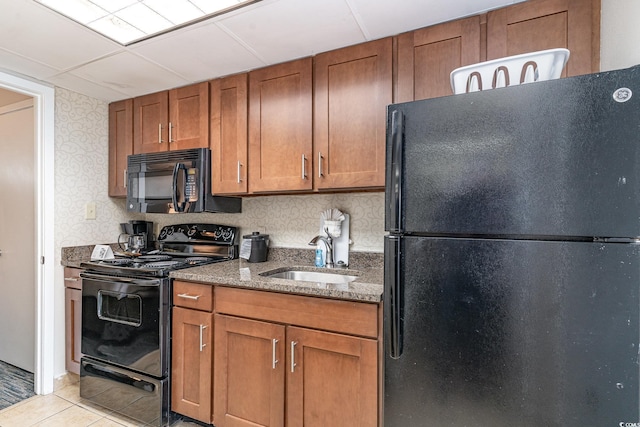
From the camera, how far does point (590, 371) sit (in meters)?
0.84

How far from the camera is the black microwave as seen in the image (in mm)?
2137

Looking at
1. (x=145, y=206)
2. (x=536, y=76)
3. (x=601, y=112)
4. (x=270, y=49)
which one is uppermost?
(x=270, y=49)

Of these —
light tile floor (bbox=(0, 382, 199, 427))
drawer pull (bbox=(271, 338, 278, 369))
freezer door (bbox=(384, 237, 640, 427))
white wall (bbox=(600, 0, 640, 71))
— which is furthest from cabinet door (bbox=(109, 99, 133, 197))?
white wall (bbox=(600, 0, 640, 71))

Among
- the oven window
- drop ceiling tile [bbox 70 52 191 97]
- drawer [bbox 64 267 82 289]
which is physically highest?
drop ceiling tile [bbox 70 52 191 97]

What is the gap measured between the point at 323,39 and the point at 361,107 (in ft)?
Answer: 1.32

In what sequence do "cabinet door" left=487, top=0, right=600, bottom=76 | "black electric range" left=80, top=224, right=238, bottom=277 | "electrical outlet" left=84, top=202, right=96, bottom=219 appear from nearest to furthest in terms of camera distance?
"cabinet door" left=487, top=0, right=600, bottom=76
"black electric range" left=80, top=224, right=238, bottom=277
"electrical outlet" left=84, top=202, right=96, bottom=219

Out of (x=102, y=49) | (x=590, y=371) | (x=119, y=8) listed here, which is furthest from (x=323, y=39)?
(x=590, y=371)

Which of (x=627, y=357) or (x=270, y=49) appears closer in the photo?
(x=627, y=357)

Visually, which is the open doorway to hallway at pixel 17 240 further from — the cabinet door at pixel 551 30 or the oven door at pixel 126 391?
the cabinet door at pixel 551 30

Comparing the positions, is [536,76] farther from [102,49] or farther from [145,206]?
[145,206]

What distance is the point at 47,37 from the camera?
1.69 metres

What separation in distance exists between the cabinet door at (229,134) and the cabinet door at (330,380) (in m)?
1.02

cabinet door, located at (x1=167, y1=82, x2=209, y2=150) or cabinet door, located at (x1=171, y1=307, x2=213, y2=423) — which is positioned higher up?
cabinet door, located at (x1=167, y1=82, x2=209, y2=150)

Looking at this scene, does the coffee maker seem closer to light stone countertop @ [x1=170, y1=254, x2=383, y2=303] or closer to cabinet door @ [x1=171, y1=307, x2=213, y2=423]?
light stone countertop @ [x1=170, y1=254, x2=383, y2=303]
